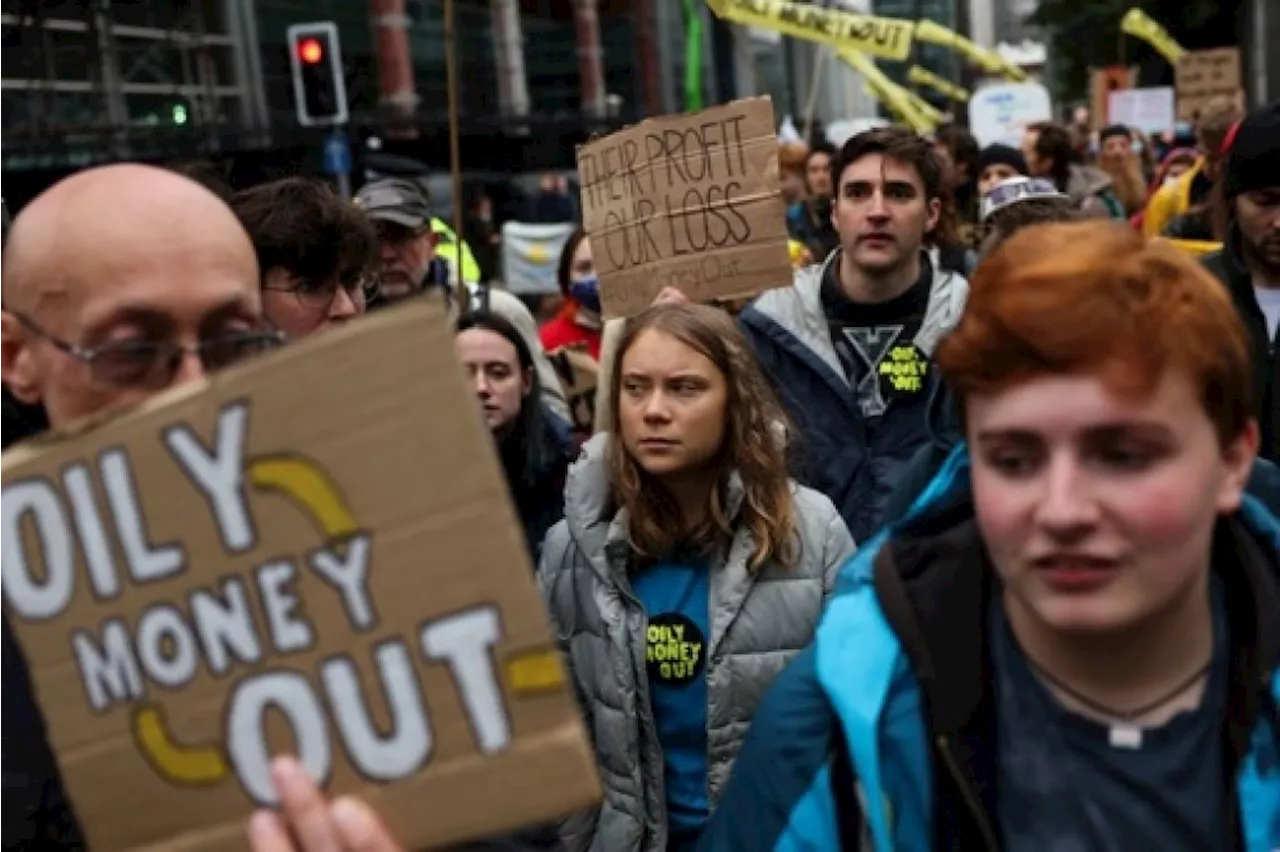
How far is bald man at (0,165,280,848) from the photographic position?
160 cm

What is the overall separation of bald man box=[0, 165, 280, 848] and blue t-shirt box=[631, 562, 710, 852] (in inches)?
58.9

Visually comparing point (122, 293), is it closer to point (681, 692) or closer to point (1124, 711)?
point (1124, 711)

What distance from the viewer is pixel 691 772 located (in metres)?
3.05

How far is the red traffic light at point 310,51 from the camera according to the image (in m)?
9.81

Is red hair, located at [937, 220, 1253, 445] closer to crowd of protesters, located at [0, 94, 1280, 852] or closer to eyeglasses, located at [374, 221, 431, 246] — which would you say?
crowd of protesters, located at [0, 94, 1280, 852]

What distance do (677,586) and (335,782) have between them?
1.70m

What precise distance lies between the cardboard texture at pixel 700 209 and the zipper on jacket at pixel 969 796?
9.93ft

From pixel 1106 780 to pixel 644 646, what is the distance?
1473mm

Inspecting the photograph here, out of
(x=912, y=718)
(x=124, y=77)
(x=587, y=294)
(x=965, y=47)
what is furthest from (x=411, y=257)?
(x=124, y=77)

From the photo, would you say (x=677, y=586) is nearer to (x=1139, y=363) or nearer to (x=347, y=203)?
(x=347, y=203)

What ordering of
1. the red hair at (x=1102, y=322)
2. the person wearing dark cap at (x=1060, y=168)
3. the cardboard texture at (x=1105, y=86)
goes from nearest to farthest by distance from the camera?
the red hair at (x=1102, y=322)
the person wearing dark cap at (x=1060, y=168)
the cardboard texture at (x=1105, y=86)

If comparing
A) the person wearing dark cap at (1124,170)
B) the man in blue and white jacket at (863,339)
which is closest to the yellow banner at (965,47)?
the person wearing dark cap at (1124,170)

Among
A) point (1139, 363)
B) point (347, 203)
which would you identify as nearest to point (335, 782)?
point (1139, 363)

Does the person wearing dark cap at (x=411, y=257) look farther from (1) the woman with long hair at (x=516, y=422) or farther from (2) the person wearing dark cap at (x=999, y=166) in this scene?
(2) the person wearing dark cap at (x=999, y=166)
